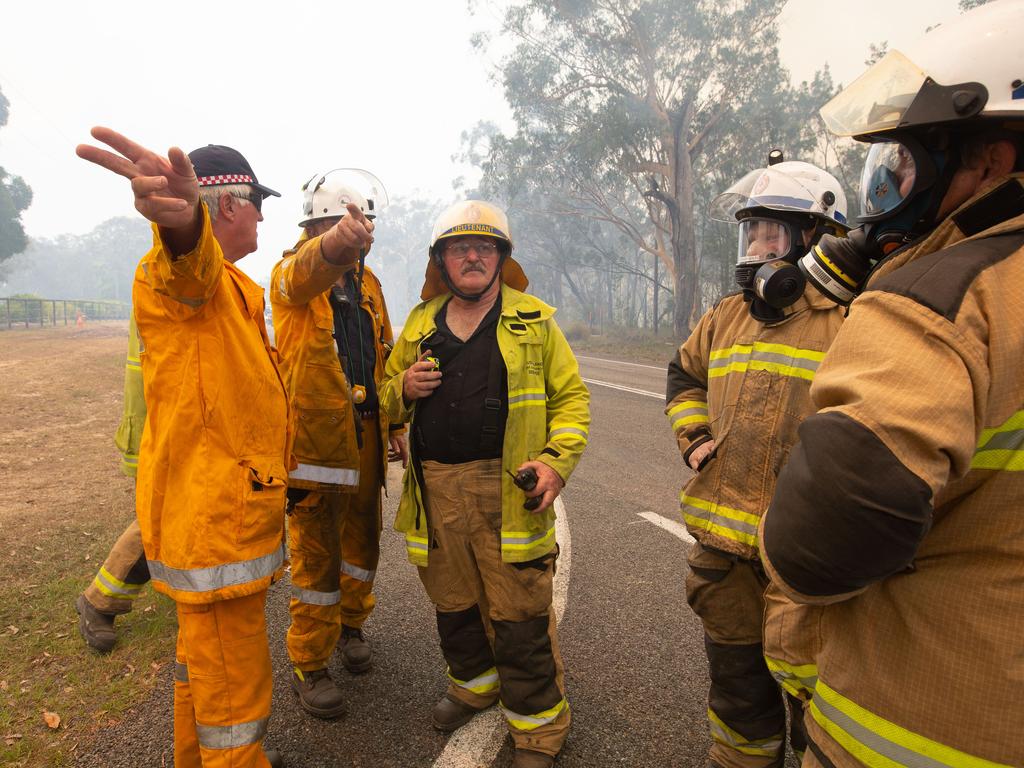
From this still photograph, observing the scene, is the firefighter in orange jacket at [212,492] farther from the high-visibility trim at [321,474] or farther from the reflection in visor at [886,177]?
the reflection in visor at [886,177]

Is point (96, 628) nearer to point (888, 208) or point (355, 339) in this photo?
point (355, 339)

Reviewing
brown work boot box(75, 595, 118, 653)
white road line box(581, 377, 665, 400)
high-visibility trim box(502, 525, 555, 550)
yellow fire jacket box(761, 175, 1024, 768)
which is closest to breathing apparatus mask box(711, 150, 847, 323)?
yellow fire jacket box(761, 175, 1024, 768)

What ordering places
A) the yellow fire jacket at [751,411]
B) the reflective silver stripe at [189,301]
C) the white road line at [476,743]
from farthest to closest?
the white road line at [476,743] < the yellow fire jacket at [751,411] < the reflective silver stripe at [189,301]

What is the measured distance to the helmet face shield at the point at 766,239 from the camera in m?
2.23

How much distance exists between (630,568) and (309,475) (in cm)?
225

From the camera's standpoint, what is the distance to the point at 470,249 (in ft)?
8.62

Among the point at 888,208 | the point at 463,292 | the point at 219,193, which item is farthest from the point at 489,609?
the point at 888,208

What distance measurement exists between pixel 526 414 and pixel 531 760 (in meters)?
1.30

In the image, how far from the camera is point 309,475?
278 cm

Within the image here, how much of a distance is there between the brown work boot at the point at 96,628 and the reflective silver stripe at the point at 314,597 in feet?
3.57

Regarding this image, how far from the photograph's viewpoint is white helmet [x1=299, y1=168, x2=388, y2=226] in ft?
10.2

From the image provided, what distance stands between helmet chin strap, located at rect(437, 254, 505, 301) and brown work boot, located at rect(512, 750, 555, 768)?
1803mm

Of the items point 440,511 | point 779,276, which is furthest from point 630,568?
point 779,276

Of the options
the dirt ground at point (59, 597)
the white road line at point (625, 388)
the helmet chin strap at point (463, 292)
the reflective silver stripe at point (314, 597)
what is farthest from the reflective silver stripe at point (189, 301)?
the white road line at point (625, 388)
